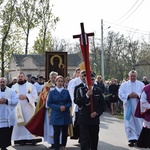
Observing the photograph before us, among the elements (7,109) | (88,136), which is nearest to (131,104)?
(88,136)

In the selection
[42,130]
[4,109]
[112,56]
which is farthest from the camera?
[112,56]

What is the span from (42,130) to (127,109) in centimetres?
240

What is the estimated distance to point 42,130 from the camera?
11250 mm

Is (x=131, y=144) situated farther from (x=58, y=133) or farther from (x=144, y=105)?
(x=144, y=105)

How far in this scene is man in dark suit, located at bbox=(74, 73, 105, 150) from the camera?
27.5ft

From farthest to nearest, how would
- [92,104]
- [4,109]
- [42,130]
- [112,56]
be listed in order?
[112,56] → [42,130] → [4,109] → [92,104]

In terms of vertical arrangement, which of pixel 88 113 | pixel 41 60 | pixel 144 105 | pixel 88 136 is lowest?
pixel 88 136

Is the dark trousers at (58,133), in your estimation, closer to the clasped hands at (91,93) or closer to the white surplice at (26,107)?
the clasped hands at (91,93)

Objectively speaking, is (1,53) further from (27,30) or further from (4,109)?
(4,109)

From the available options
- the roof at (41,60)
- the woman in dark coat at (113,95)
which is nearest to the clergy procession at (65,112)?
Result: the woman in dark coat at (113,95)

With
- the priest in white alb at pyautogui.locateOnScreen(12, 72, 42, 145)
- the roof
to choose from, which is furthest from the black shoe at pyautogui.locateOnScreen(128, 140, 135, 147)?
the roof

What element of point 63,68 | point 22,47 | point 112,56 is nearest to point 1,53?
point 22,47

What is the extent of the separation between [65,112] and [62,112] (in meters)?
0.09

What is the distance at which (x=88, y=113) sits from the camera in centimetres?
844
